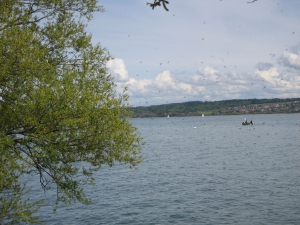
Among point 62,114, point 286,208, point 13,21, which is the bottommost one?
point 286,208

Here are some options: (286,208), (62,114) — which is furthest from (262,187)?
(62,114)

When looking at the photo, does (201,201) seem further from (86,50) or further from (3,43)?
(3,43)

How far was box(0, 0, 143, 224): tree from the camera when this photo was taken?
13.8 meters

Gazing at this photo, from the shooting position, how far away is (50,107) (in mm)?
13867

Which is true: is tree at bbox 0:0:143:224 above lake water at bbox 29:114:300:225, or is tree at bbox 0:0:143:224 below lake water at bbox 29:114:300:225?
above

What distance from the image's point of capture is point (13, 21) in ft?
49.3

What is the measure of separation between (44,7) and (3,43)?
451cm

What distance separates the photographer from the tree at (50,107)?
45.3 ft

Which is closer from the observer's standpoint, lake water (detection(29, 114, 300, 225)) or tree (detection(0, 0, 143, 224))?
tree (detection(0, 0, 143, 224))

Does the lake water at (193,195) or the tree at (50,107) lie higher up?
the tree at (50,107)

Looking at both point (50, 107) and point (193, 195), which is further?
point (193, 195)

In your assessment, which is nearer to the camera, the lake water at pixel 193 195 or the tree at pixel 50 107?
the tree at pixel 50 107

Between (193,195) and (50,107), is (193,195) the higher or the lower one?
the lower one

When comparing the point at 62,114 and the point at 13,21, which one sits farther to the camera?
the point at 13,21
